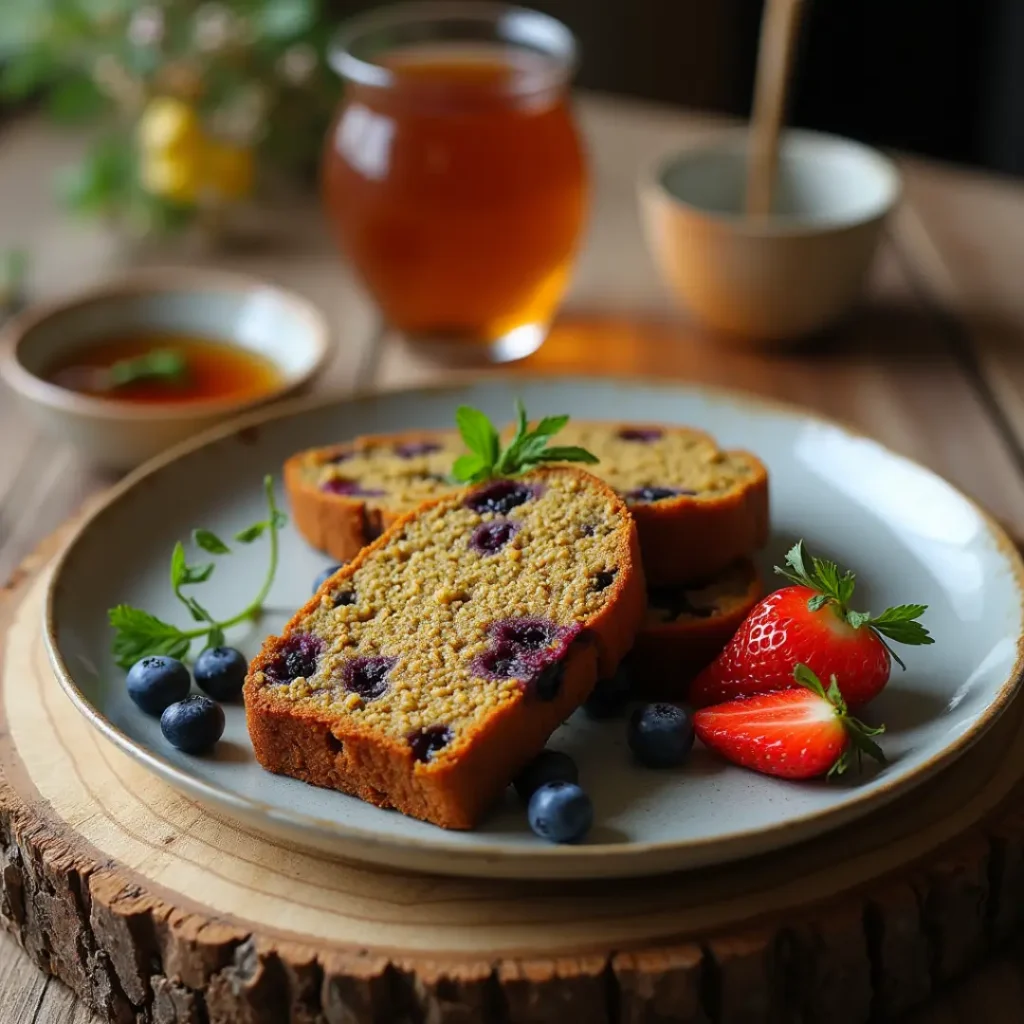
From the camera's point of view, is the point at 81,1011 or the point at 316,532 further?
the point at 316,532

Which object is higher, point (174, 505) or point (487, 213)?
point (487, 213)

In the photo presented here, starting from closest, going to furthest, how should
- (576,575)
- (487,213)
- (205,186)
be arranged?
(576,575) → (487,213) → (205,186)

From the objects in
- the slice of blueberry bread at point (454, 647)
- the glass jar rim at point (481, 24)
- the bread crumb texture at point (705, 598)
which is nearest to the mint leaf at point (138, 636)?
the slice of blueberry bread at point (454, 647)

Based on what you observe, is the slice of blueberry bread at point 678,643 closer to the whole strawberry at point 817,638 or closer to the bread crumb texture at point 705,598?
the bread crumb texture at point 705,598

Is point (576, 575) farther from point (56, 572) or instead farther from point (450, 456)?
point (56, 572)

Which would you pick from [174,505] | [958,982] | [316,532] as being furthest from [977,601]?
[174,505]

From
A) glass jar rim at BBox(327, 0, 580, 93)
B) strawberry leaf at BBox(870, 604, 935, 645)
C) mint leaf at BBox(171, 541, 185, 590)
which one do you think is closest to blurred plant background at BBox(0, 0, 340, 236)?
glass jar rim at BBox(327, 0, 580, 93)

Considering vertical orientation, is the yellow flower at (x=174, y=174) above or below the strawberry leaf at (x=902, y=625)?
below

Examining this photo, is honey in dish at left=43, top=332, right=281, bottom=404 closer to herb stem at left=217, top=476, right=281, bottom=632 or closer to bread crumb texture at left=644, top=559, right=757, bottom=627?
herb stem at left=217, top=476, right=281, bottom=632
